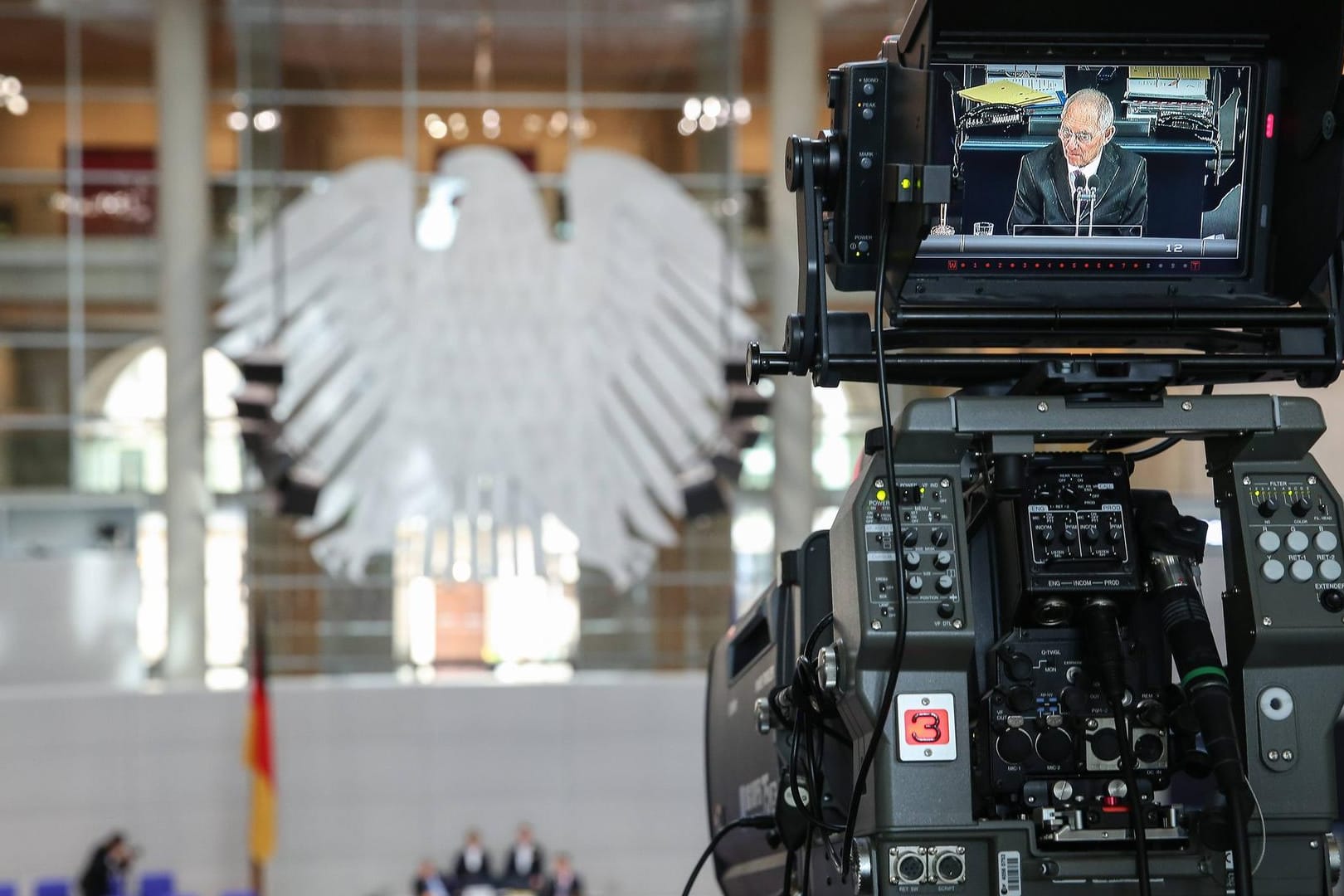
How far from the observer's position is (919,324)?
1802mm

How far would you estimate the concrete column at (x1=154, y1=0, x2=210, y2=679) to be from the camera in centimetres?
1251

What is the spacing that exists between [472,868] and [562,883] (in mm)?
738

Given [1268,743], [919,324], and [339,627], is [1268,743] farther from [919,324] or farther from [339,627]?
[339,627]

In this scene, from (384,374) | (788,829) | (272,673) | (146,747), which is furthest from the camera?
(272,673)

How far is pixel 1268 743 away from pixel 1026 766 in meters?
0.30

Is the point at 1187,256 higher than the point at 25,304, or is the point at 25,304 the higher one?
the point at 25,304

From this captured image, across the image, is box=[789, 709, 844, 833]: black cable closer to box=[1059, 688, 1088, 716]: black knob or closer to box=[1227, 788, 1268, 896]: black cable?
box=[1059, 688, 1088, 716]: black knob

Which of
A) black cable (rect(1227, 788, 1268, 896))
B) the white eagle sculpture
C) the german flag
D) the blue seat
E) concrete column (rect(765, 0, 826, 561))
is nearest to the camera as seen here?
black cable (rect(1227, 788, 1268, 896))

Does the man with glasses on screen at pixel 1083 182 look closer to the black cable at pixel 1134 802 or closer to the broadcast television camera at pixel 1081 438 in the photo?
the broadcast television camera at pixel 1081 438

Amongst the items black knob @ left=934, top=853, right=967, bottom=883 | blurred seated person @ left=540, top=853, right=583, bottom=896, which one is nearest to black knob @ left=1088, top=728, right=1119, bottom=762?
black knob @ left=934, top=853, right=967, bottom=883

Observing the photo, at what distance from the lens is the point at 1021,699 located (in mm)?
1746

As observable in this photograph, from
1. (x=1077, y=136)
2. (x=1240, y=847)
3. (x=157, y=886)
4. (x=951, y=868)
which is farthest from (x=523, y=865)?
(x=1077, y=136)

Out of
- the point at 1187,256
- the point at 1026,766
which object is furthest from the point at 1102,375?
the point at 1026,766

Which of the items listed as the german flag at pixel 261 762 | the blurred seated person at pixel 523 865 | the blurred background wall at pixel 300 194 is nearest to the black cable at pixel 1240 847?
the german flag at pixel 261 762
